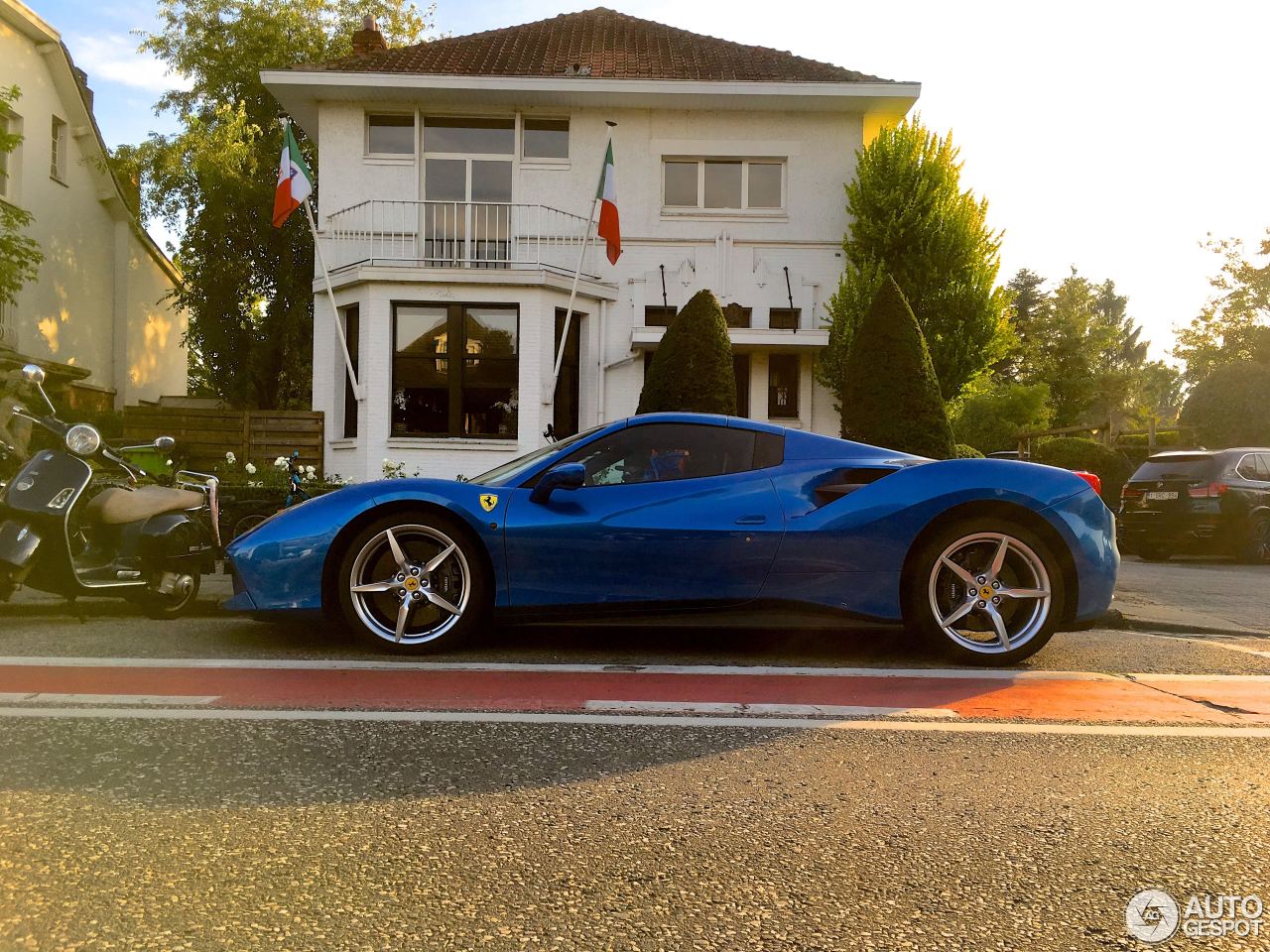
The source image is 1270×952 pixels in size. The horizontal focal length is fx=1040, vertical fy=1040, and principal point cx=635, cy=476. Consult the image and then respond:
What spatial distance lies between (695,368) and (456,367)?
562 cm

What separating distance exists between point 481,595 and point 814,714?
6.22 feet

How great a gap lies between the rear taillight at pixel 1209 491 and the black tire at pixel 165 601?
42.0 ft

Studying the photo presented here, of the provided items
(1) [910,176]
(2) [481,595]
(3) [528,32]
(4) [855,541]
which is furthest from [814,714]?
(3) [528,32]

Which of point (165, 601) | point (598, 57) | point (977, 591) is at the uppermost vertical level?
point (598, 57)

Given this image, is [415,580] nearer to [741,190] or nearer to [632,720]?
[632,720]

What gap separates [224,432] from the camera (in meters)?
16.8

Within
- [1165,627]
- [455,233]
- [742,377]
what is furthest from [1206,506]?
[455,233]

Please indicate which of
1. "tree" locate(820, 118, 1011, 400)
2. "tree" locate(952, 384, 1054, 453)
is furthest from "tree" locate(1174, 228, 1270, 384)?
"tree" locate(820, 118, 1011, 400)

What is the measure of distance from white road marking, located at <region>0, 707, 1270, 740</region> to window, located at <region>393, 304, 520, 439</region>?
515 inches

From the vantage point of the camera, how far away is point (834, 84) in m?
17.6

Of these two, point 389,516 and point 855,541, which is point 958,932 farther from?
point 389,516

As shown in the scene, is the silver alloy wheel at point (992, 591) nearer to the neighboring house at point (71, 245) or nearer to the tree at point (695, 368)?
the tree at point (695, 368)

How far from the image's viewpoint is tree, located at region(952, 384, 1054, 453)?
1272 inches

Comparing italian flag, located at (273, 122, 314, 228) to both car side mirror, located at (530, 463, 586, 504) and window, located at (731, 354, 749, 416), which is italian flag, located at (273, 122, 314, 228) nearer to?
window, located at (731, 354, 749, 416)
